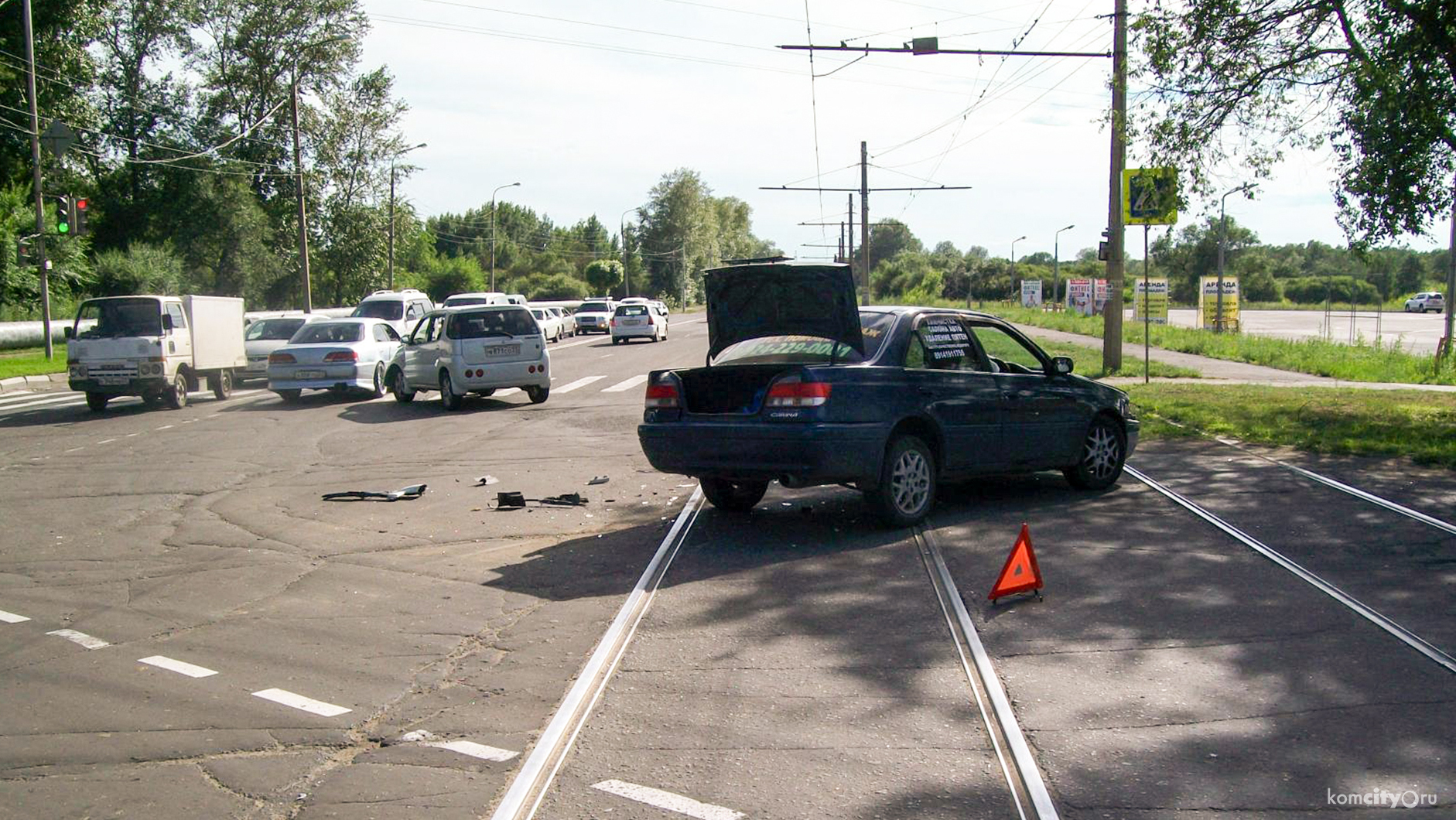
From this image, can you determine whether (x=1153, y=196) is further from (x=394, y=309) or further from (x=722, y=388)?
(x=394, y=309)

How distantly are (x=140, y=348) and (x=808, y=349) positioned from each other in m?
15.0

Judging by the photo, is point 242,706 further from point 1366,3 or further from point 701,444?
point 1366,3

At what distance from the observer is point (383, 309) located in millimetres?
29641

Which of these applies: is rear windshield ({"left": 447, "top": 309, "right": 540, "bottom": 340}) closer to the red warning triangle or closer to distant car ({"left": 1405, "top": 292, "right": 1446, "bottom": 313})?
the red warning triangle

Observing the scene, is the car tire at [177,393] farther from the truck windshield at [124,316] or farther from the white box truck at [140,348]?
the truck windshield at [124,316]

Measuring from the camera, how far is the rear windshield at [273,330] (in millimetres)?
28234

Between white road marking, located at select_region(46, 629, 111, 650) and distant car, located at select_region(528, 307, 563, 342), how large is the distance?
135ft

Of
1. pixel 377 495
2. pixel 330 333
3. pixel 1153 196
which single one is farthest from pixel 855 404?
pixel 330 333

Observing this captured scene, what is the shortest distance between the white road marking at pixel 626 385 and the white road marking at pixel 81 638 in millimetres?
16135

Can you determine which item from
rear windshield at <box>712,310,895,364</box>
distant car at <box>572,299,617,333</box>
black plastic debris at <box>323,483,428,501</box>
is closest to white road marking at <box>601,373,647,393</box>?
black plastic debris at <box>323,483,428,501</box>

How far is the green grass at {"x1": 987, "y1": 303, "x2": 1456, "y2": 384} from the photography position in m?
23.8

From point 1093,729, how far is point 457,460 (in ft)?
32.4

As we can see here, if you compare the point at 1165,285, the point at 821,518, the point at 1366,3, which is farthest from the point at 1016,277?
the point at 821,518

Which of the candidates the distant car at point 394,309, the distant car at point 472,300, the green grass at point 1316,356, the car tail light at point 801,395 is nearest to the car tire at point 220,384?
the distant car at point 394,309
